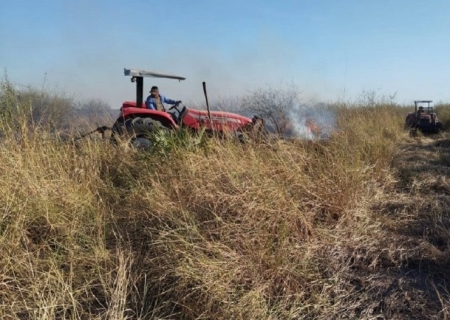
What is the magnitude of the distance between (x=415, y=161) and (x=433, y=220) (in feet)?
8.47

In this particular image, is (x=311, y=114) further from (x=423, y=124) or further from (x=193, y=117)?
(x=423, y=124)

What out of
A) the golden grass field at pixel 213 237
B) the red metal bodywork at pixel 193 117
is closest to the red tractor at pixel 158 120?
the red metal bodywork at pixel 193 117

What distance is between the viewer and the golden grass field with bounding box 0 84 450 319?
1.77 meters

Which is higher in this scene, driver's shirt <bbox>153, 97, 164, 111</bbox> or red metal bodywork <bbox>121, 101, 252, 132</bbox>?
driver's shirt <bbox>153, 97, 164, 111</bbox>

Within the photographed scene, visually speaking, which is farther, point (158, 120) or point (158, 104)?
point (158, 104)

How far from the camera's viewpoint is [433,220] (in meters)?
2.65

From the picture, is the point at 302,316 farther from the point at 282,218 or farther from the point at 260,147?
the point at 260,147

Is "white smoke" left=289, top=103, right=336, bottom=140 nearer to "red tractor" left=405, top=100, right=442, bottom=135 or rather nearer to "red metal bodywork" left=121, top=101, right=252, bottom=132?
"red metal bodywork" left=121, top=101, right=252, bottom=132

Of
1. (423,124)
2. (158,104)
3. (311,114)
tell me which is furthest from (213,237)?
(423,124)

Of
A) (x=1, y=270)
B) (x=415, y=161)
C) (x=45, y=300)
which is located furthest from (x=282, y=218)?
(x=415, y=161)

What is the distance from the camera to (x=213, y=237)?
211 centimetres

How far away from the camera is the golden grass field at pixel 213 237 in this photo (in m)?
1.77

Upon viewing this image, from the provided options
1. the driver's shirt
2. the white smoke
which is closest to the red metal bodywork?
the driver's shirt

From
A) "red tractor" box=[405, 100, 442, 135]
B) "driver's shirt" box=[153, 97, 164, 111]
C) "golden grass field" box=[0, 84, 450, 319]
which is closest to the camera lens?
"golden grass field" box=[0, 84, 450, 319]
